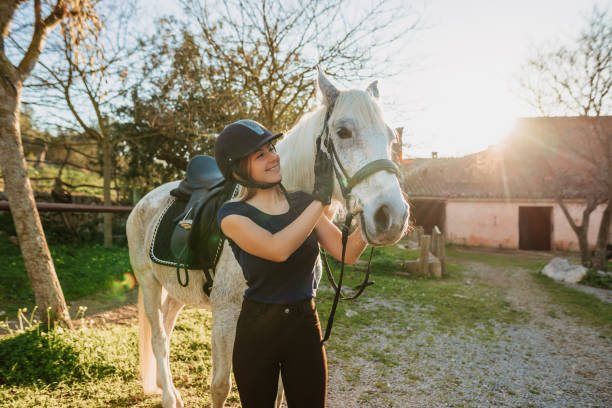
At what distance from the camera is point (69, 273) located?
6.73 m

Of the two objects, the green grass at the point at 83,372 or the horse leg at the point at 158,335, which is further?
the green grass at the point at 83,372

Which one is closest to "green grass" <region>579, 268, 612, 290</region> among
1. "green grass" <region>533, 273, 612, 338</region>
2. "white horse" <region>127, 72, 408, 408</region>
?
"green grass" <region>533, 273, 612, 338</region>

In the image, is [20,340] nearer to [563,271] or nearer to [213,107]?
[213,107]

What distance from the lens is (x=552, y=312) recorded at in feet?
21.4

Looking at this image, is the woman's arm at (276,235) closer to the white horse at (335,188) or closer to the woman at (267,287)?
the woman at (267,287)

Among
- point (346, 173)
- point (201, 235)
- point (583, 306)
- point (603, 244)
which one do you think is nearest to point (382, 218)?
point (346, 173)

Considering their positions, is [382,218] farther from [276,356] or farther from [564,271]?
[564,271]

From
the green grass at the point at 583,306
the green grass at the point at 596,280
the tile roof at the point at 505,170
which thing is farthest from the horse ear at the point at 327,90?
the tile roof at the point at 505,170

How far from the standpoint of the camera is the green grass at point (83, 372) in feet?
9.20

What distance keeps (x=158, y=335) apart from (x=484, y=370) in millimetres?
3639

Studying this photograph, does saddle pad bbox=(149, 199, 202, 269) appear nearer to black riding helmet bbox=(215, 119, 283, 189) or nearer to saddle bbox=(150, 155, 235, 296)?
saddle bbox=(150, 155, 235, 296)

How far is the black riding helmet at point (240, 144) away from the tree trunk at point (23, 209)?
297 cm

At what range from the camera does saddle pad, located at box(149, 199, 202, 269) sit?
2.40m

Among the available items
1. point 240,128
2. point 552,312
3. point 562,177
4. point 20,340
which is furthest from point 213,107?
point 562,177
